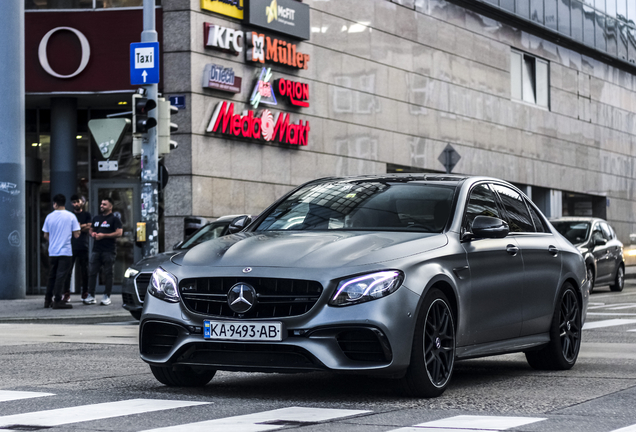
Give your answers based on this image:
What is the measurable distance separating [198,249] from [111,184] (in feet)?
57.7

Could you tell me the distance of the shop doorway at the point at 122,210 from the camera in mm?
24109

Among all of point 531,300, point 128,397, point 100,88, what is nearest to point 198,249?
point 128,397

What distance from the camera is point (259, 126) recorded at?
982 inches

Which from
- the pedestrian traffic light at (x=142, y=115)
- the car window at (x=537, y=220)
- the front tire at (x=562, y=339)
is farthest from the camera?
the pedestrian traffic light at (x=142, y=115)

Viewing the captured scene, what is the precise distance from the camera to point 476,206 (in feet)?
26.1

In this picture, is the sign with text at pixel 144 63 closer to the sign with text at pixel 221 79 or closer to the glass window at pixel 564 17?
the sign with text at pixel 221 79

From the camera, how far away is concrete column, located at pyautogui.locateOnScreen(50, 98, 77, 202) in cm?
2380

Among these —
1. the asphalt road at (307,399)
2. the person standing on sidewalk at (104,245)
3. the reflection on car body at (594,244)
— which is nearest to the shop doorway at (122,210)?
the person standing on sidewalk at (104,245)

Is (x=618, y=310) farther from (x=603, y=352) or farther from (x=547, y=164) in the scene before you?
(x=547, y=164)

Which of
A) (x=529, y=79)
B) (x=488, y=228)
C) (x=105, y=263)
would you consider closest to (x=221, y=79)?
(x=105, y=263)

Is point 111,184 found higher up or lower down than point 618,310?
higher up

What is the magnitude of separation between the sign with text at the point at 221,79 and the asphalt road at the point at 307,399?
1377cm

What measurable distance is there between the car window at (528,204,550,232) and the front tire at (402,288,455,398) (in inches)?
84.0

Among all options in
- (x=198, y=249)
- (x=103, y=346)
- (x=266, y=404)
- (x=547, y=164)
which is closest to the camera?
(x=266, y=404)
